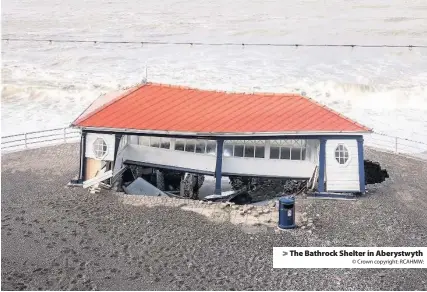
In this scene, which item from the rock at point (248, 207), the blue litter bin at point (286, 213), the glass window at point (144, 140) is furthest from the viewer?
the glass window at point (144, 140)

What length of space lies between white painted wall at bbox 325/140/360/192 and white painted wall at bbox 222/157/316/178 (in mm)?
666

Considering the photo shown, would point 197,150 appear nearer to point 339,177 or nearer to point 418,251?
point 339,177

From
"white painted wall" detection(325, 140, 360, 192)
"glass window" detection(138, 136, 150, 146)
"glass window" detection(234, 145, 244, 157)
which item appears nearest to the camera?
"white painted wall" detection(325, 140, 360, 192)

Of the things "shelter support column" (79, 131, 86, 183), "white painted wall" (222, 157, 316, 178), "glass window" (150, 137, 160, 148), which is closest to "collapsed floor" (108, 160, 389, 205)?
"white painted wall" (222, 157, 316, 178)

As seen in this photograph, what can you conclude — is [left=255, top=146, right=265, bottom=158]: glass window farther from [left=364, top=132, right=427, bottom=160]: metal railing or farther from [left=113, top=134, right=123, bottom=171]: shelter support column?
[left=364, top=132, right=427, bottom=160]: metal railing

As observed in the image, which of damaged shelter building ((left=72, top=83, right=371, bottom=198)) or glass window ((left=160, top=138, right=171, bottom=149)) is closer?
damaged shelter building ((left=72, top=83, right=371, bottom=198))

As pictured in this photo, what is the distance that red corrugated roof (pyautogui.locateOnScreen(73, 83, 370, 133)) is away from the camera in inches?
776

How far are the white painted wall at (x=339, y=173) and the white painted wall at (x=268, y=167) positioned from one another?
0.67 metres

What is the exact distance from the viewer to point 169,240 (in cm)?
1634

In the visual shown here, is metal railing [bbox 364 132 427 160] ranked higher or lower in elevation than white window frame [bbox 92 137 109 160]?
higher

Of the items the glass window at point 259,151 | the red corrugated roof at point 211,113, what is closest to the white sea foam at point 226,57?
the red corrugated roof at point 211,113

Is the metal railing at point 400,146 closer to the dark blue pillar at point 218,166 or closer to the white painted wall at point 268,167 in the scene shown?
the white painted wall at point 268,167

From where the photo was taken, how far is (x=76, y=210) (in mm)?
18266

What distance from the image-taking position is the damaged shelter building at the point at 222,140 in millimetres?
19484
